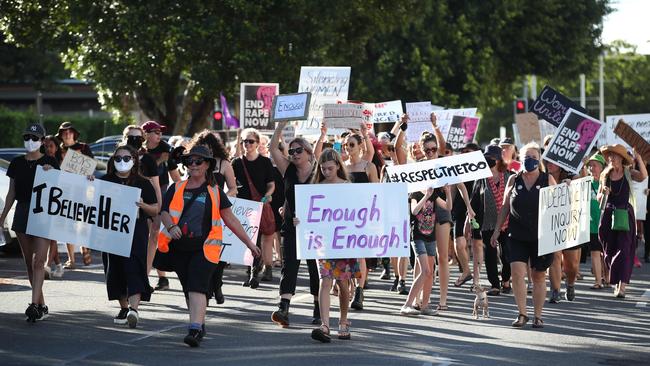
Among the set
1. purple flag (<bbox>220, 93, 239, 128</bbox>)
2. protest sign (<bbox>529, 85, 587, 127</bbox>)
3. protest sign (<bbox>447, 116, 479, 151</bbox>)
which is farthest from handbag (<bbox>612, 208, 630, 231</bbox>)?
purple flag (<bbox>220, 93, 239, 128</bbox>)

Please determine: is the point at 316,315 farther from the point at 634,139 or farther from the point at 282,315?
the point at 634,139

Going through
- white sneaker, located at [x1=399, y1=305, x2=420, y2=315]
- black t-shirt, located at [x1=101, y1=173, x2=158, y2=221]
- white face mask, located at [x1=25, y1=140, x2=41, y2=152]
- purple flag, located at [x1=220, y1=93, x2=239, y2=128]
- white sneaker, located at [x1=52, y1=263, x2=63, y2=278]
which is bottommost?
white sneaker, located at [x1=399, y1=305, x2=420, y2=315]

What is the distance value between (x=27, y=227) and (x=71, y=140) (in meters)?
4.90

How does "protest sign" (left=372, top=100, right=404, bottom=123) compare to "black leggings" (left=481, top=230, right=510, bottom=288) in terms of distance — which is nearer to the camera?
"black leggings" (left=481, top=230, right=510, bottom=288)

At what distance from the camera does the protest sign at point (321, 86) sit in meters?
19.5

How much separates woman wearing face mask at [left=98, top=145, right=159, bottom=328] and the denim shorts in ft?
9.03

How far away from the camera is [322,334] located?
10672 mm

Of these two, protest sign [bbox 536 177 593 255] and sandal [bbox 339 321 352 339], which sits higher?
protest sign [bbox 536 177 593 255]

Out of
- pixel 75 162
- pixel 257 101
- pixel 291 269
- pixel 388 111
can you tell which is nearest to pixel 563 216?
pixel 291 269

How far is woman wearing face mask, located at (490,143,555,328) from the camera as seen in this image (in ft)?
39.1

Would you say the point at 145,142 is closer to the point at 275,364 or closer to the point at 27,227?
the point at 27,227

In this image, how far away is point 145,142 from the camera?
1427 cm

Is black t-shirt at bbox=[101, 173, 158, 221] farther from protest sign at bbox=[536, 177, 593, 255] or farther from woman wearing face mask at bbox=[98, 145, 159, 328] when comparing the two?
protest sign at bbox=[536, 177, 593, 255]

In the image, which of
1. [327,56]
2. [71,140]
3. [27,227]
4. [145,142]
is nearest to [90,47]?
[327,56]
